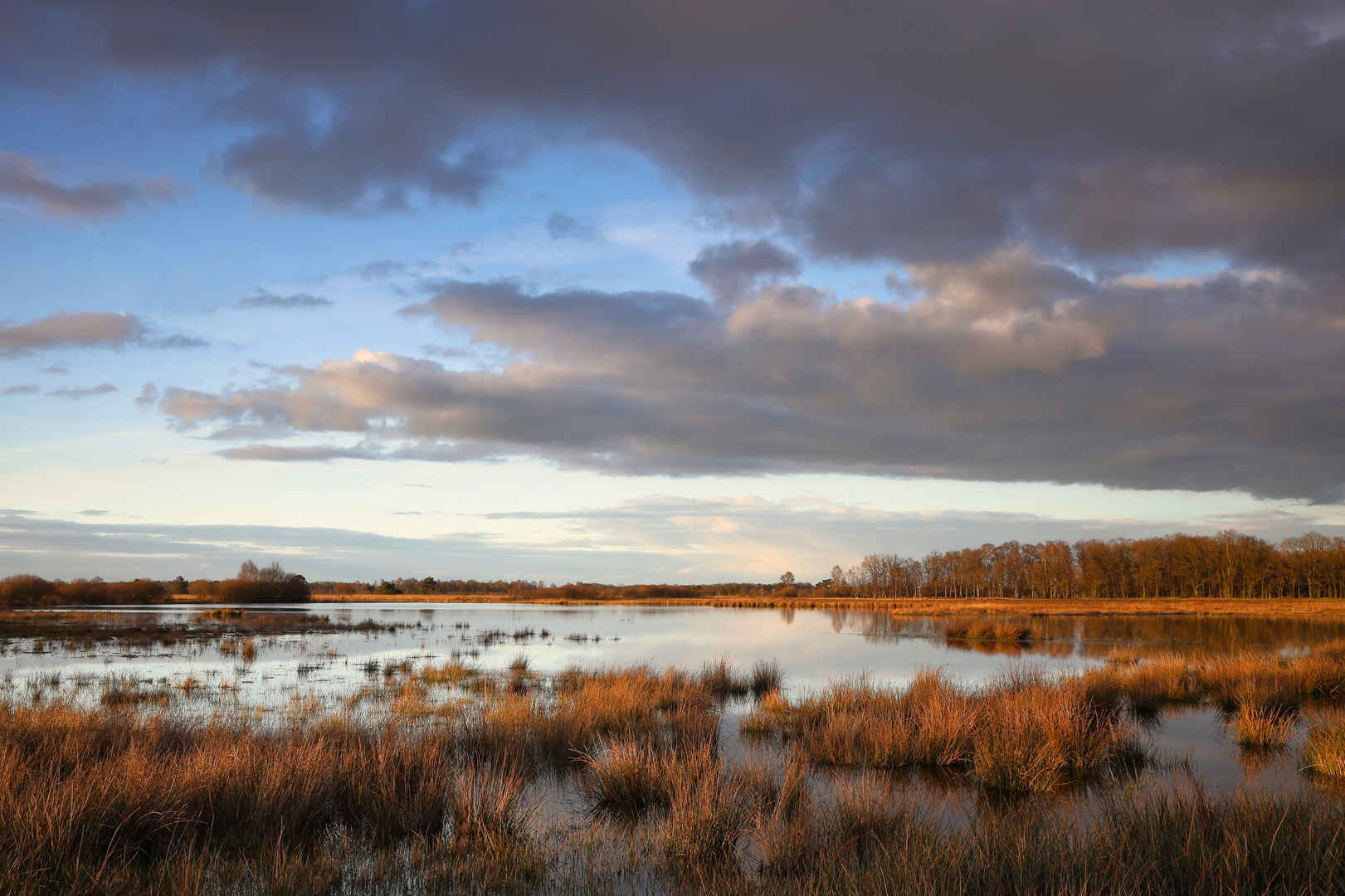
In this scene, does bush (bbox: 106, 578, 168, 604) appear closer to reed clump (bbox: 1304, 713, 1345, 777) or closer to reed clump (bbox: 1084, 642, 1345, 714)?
reed clump (bbox: 1084, 642, 1345, 714)

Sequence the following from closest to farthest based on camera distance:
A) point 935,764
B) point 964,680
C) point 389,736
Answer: point 389,736 < point 935,764 < point 964,680

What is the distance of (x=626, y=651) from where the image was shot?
3033 cm

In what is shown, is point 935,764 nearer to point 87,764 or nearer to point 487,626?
point 87,764

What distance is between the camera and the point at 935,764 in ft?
35.5

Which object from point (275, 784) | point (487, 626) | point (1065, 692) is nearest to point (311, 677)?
point (275, 784)

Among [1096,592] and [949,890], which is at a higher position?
[949,890]

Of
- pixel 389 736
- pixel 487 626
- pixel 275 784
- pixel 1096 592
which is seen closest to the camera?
pixel 275 784

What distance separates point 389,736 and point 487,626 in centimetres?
3659

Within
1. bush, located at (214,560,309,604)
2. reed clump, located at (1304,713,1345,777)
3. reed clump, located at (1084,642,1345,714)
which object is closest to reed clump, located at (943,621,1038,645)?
reed clump, located at (1084,642,1345,714)

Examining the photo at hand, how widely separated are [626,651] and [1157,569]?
88.1 m

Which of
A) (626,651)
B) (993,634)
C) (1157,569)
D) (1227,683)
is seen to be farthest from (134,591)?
(1157,569)

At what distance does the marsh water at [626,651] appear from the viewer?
46.4 ft

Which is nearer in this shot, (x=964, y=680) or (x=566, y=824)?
(x=566, y=824)

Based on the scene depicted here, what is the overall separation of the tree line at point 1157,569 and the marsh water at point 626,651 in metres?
47.0
